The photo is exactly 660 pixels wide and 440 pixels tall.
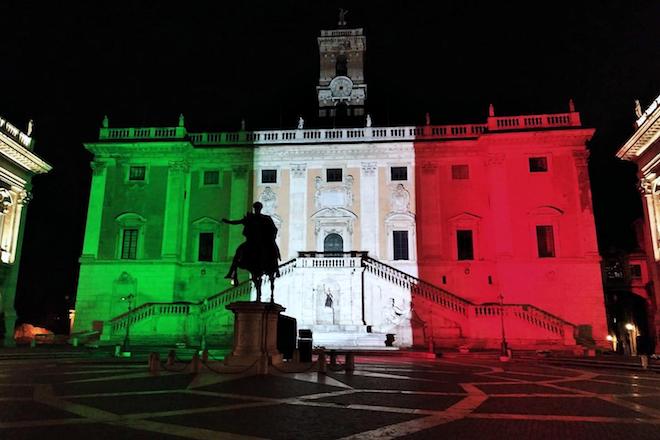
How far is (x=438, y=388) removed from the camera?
1198cm

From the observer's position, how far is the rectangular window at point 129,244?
120 feet

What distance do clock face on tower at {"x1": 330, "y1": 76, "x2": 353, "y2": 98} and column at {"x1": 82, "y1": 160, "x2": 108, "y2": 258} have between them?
24482 millimetres

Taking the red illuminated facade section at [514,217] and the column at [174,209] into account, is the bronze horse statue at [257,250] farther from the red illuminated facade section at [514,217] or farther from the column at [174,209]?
the column at [174,209]

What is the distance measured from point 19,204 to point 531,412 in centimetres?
3713

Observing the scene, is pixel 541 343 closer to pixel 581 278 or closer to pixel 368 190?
pixel 581 278

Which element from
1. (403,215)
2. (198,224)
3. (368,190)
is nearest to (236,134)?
(198,224)

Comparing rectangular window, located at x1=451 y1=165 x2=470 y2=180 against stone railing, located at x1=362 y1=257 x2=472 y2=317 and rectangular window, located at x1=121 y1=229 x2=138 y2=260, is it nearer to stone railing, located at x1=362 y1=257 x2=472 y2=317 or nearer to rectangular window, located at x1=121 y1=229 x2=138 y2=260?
stone railing, located at x1=362 y1=257 x2=472 y2=317

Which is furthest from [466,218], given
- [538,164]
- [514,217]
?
[538,164]

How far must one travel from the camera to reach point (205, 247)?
37.1 m

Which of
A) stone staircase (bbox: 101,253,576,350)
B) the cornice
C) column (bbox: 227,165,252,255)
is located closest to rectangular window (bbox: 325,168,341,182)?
column (bbox: 227,165,252,255)

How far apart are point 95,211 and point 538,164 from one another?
33.5m

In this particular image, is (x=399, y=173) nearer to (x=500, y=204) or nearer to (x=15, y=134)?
(x=500, y=204)

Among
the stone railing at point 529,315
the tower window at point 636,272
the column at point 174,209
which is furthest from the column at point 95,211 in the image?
the tower window at point 636,272

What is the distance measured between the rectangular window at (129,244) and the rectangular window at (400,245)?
19.5 m
